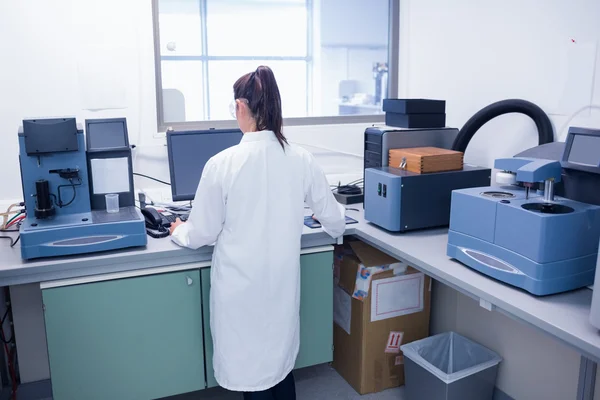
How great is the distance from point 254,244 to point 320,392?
1058mm

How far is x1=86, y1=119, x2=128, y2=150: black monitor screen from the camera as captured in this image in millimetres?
2016

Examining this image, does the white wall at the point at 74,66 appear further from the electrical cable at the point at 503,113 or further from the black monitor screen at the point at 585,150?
the black monitor screen at the point at 585,150

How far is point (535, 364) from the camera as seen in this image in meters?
2.13

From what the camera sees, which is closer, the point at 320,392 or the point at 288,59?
the point at 320,392

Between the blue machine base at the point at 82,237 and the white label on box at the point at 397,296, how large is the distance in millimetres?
1060

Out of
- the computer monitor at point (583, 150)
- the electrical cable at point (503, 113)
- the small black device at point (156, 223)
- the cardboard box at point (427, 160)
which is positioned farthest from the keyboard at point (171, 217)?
the computer monitor at point (583, 150)

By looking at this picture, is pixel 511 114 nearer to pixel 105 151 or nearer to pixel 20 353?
pixel 105 151

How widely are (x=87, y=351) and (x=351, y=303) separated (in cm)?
114

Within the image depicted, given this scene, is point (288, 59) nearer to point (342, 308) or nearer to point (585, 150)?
point (342, 308)

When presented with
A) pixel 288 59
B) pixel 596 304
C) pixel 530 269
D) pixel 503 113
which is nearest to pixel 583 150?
pixel 530 269

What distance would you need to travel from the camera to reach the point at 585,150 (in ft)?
4.94

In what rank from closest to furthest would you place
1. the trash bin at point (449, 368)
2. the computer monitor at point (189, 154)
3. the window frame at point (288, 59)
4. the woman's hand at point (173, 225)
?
the woman's hand at point (173, 225) < the trash bin at point (449, 368) < the computer monitor at point (189, 154) < the window frame at point (288, 59)

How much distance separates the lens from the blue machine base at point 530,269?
4.72 feet

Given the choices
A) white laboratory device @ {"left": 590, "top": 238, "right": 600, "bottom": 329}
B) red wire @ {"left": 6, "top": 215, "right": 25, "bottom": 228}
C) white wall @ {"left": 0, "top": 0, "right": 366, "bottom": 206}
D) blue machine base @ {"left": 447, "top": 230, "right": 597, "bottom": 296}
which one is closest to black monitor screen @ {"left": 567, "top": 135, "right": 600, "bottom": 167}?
blue machine base @ {"left": 447, "top": 230, "right": 597, "bottom": 296}
